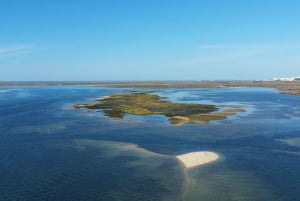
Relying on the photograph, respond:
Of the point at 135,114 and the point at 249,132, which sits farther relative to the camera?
the point at 135,114

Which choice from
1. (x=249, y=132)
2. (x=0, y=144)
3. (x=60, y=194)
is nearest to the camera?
(x=60, y=194)


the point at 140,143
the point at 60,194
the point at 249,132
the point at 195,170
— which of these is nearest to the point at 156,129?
the point at 140,143

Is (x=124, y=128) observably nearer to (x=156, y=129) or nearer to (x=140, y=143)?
(x=156, y=129)

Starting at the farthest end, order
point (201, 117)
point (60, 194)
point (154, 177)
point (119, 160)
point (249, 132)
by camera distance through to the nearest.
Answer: point (201, 117), point (249, 132), point (119, 160), point (154, 177), point (60, 194)

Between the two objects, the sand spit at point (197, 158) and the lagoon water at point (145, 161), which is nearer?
the lagoon water at point (145, 161)
